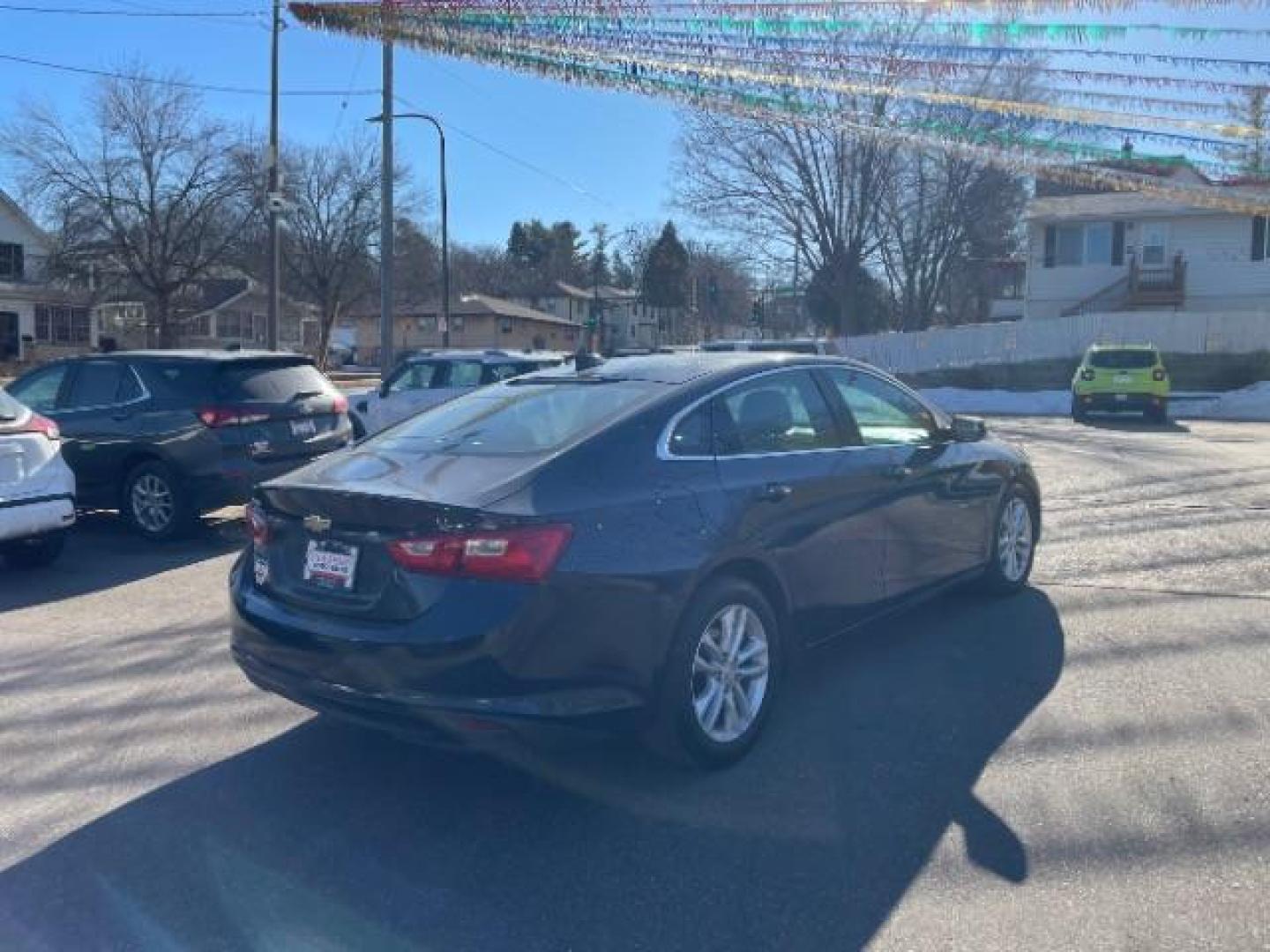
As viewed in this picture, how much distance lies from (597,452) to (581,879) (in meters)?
1.51

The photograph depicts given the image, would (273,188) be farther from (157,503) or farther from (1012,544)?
(1012,544)

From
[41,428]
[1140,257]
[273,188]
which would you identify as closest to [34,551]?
[41,428]

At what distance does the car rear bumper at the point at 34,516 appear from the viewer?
24.0ft

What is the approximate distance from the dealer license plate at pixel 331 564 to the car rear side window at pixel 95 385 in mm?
6149

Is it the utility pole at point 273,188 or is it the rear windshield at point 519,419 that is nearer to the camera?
the rear windshield at point 519,419

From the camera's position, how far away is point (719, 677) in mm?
4250

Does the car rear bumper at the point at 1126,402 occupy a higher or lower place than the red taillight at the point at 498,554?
higher

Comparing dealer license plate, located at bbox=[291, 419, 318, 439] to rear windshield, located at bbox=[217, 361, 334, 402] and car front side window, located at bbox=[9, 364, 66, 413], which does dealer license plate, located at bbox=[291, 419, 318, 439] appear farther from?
car front side window, located at bbox=[9, 364, 66, 413]

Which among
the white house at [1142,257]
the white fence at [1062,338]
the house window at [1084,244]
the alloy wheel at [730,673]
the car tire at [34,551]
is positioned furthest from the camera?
the house window at [1084,244]

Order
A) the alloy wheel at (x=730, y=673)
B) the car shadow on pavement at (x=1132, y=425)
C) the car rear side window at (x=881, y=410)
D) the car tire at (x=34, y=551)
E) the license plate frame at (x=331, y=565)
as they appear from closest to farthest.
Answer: the license plate frame at (x=331, y=565)
the alloy wheel at (x=730, y=673)
the car rear side window at (x=881, y=410)
the car tire at (x=34, y=551)
the car shadow on pavement at (x=1132, y=425)

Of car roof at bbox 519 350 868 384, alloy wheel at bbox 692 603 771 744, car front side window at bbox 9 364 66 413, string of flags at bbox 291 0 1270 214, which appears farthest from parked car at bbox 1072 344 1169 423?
alloy wheel at bbox 692 603 771 744

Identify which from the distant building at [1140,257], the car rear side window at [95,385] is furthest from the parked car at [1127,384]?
the car rear side window at [95,385]

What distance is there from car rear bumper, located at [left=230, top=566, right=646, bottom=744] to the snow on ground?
24486 mm

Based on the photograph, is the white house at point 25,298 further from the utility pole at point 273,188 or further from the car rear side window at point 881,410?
the car rear side window at point 881,410
